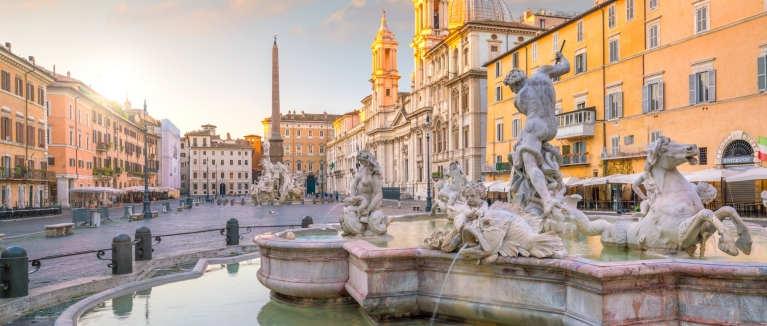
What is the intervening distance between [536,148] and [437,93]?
51.8m

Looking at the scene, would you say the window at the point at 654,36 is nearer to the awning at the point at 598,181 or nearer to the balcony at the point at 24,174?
the awning at the point at 598,181

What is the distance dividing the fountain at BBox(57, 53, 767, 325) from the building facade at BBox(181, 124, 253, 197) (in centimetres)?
11041

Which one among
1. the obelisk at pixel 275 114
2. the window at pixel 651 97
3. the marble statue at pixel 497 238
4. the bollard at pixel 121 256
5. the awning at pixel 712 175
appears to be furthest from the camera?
the obelisk at pixel 275 114

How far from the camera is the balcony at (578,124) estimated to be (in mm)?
33938

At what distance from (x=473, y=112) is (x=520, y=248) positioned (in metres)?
45.7

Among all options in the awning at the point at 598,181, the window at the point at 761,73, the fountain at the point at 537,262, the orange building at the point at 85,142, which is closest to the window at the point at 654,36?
the window at the point at 761,73

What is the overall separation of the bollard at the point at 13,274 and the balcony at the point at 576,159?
31759 millimetres

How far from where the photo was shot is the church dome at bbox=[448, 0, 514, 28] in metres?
60.4

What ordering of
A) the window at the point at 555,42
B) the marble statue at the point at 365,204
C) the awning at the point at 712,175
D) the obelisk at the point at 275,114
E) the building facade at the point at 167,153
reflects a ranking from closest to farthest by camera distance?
1. the marble statue at the point at 365,204
2. the awning at the point at 712,175
3. the window at the point at 555,42
4. the obelisk at the point at 275,114
5. the building facade at the point at 167,153

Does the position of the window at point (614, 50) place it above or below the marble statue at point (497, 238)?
above

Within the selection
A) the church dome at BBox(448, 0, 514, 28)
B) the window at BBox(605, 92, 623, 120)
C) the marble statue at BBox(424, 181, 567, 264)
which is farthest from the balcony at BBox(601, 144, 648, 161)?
the church dome at BBox(448, 0, 514, 28)

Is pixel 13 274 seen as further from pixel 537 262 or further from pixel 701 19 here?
pixel 701 19

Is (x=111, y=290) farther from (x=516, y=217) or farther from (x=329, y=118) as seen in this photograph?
(x=329, y=118)

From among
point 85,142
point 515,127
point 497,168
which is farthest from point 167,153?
point 515,127
